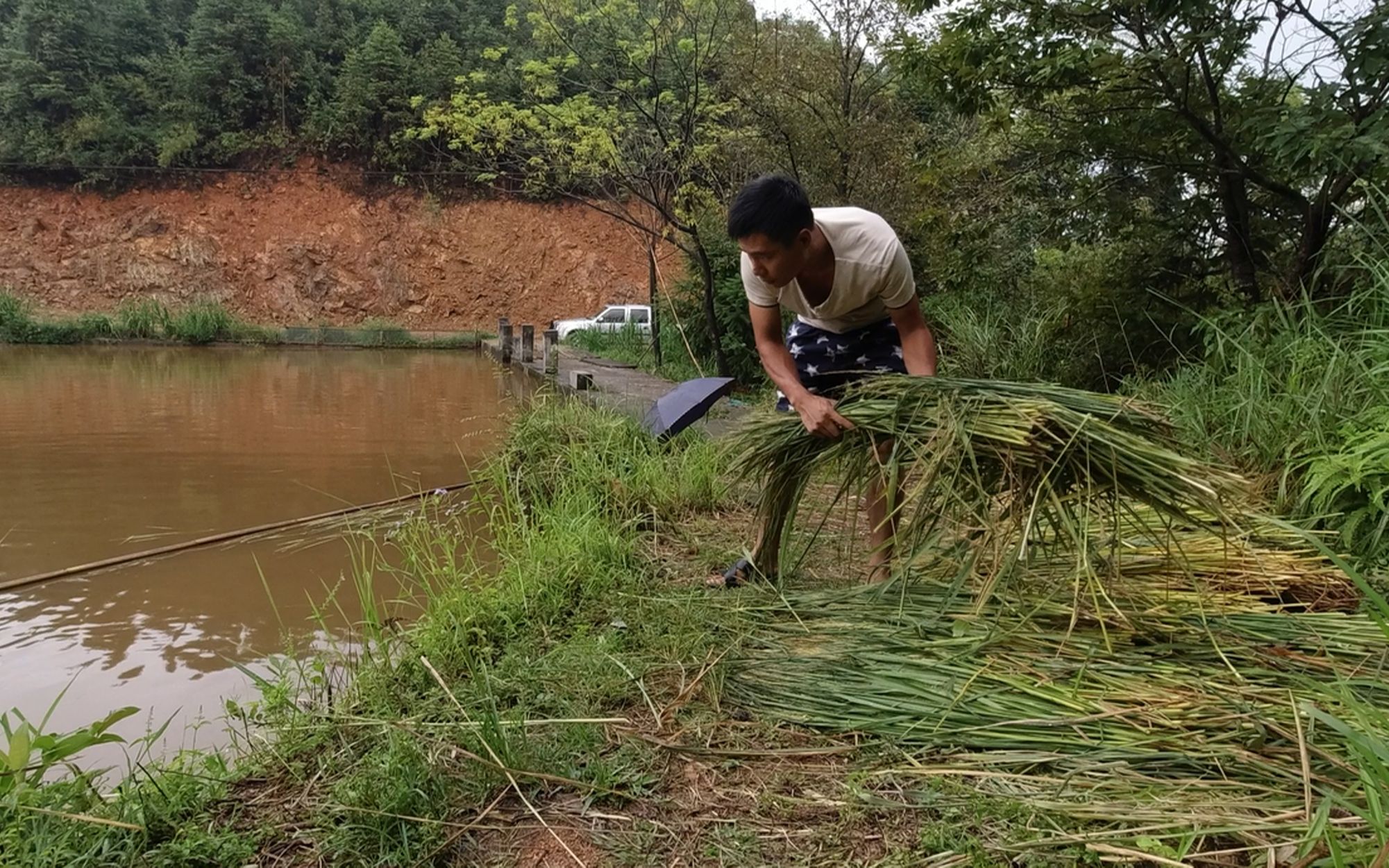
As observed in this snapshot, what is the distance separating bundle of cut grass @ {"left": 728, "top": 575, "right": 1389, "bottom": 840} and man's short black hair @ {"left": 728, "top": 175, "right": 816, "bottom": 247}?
91 cm

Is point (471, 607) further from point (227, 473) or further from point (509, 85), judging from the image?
point (509, 85)

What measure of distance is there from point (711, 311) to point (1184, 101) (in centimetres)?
497

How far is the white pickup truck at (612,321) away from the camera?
14453 millimetres

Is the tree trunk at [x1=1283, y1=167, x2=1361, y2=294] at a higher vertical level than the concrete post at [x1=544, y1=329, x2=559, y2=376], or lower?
higher

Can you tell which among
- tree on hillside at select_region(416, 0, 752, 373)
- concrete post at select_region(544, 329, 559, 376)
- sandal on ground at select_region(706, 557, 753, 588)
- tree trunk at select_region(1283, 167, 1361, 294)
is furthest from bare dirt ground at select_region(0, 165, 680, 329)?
sandal on ground at select_region(706, 557, 753, 588)

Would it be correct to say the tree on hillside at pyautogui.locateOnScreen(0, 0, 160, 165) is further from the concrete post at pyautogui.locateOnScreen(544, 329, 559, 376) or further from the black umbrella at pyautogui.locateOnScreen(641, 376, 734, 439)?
the black umbrella at pyautogui.locateOnScreen(641, 376, 734, 439)

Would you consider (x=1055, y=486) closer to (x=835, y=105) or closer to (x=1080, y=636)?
(x=1080, y=636)

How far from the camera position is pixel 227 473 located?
538 cm

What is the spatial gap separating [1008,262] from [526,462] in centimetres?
456

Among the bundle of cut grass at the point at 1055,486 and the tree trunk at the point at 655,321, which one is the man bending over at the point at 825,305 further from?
the tree trunk at the point at 655,321

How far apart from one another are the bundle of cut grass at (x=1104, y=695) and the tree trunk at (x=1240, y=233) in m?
3.32

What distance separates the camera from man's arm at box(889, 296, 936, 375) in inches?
86.8

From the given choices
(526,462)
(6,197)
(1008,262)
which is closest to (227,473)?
(526,462)

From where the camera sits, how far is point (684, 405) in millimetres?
4062
